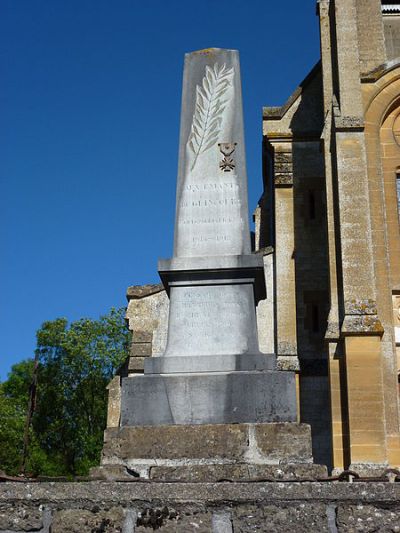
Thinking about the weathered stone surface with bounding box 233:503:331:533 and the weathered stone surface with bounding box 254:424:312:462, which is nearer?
the weathered stone surface with bounding box 233:503:331:533

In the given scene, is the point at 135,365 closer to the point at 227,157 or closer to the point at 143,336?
the point at 143,336

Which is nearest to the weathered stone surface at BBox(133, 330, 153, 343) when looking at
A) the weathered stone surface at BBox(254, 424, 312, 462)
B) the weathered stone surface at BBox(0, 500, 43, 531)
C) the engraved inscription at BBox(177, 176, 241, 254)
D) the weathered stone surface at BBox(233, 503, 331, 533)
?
the engraved inscription at BBox(177, 176, 241, 254)

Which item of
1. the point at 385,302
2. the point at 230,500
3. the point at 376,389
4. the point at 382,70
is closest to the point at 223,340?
the point at 230,500

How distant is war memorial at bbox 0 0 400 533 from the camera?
408 cm

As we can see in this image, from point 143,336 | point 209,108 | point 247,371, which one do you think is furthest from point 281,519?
point 143,336

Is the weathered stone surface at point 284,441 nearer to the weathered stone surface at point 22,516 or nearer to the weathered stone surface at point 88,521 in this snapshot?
the weathered stone surface at point 88,521

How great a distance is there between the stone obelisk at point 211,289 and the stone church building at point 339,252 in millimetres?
8512

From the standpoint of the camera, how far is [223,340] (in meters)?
6.77

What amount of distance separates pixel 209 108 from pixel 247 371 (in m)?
3.09

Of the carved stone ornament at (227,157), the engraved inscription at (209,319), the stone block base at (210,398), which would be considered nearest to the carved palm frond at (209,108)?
the carved stone ornament at (227,157)

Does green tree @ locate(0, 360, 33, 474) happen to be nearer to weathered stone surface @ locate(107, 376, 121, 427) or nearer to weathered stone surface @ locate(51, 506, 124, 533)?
weathered stone surface @ locate(107, 376, 121, 427)

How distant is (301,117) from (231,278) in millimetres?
15706

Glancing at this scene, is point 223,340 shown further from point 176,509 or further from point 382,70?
point 382,70

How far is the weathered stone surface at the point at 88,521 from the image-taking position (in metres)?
4.08
